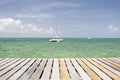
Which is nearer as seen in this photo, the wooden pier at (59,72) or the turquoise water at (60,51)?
the wooden pier at (59,72)

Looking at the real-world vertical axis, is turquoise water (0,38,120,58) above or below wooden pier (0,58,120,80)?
below

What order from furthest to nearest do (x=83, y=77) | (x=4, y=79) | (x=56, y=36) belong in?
(x=56, y=36)
(x=83, y=77)
(x=4, y=79)

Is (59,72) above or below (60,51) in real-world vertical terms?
above

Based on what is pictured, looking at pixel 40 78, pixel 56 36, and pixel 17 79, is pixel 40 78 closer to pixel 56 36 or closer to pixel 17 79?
pixel 17 79

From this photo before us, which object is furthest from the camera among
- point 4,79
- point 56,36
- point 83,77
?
point 56,36

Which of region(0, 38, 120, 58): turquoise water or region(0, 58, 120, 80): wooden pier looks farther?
region(0, 38, 120, 58): turquoise water

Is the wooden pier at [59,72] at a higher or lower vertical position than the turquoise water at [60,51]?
higher

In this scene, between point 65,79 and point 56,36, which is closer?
point 65,79

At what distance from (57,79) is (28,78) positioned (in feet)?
2.42

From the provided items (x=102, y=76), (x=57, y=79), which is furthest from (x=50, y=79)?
(x=102, y=76)

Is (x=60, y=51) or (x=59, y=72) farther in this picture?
(x=60, y=51)

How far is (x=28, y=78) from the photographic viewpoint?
4836 mm

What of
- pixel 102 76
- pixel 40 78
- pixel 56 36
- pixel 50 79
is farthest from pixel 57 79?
pixel 56 36

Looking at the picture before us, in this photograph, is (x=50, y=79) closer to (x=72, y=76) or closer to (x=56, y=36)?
(x=72, y=76)
